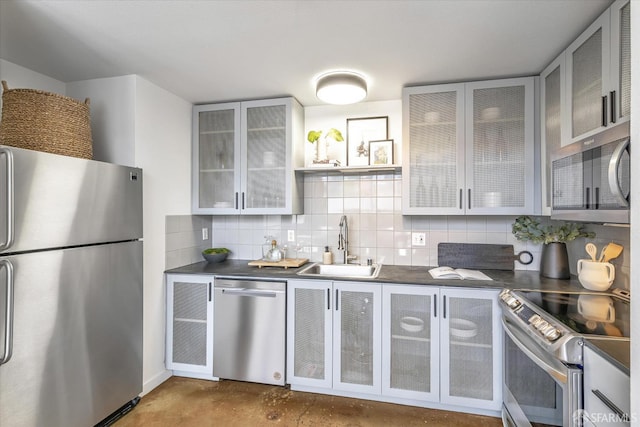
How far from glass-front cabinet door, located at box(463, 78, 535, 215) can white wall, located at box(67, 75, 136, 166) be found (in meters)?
2.43

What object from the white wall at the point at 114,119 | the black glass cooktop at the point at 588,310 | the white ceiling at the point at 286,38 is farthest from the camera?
the white wall at the point at 114,119

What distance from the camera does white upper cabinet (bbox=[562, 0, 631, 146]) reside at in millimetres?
1411

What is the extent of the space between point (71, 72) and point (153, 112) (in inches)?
21.7

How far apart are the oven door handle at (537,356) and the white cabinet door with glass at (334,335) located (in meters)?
0.80

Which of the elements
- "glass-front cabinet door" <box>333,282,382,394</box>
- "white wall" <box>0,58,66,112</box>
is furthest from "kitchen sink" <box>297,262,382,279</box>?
"white wall" <box>0,58,66,112</box>

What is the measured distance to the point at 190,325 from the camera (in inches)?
100

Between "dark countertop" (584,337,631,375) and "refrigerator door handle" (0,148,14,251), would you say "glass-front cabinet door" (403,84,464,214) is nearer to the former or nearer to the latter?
"dark countertop" (584,337,631,375)

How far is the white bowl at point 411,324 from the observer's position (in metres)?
2.17

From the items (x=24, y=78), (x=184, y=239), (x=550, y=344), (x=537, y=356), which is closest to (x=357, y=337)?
(x=537, y=356)

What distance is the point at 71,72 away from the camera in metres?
2.26

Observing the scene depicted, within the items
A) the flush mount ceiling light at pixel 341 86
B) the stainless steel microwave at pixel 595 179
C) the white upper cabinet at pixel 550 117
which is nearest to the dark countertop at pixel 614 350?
the stainless steel microwave at pixel 595 179

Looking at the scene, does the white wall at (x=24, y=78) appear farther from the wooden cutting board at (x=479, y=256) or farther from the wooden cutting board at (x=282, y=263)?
the wooden cutting board at (x=479, y=256)

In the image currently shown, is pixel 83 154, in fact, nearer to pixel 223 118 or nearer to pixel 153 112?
pixel 153 112

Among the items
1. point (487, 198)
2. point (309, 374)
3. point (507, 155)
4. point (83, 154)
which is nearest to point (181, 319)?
point (309, 374)
